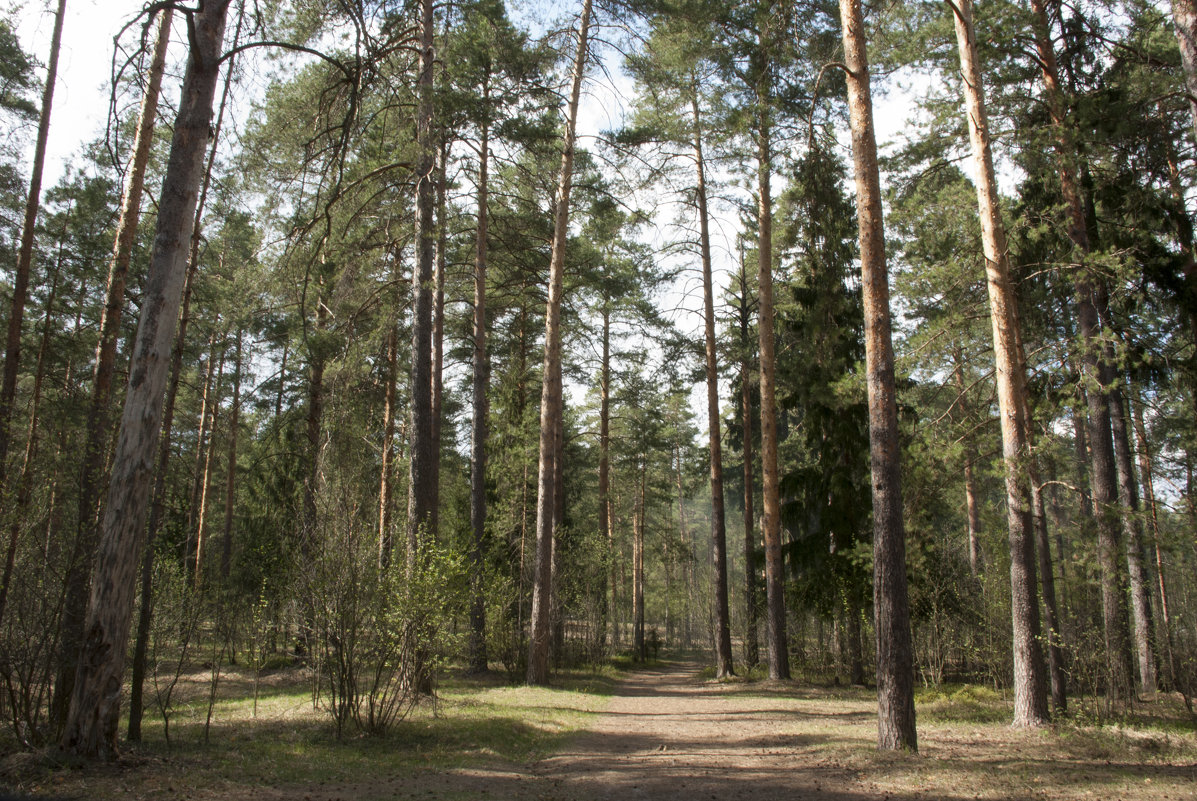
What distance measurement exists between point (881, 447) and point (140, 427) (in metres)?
6.73

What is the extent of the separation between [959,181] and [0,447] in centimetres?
1496

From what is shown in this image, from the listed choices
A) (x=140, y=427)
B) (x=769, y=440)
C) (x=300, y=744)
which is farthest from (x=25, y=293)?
(x=769, y=440)

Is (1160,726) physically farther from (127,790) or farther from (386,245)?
(386,245)

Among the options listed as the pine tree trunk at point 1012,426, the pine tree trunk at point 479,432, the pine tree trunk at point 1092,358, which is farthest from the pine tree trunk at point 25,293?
the pine tree trunk at point 1092,358

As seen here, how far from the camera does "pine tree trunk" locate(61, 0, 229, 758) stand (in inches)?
207

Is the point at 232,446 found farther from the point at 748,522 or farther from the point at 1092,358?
the point at 1092,358

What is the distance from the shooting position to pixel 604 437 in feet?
69.4

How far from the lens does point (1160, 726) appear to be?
8633 mm

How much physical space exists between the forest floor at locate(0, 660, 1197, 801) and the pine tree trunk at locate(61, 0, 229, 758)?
49cm

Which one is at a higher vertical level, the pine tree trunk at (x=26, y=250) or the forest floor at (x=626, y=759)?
the pine tree trunk at (x=26, y=250)

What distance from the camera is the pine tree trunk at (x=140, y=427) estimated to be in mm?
5258

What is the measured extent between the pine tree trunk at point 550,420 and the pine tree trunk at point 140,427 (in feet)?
24.0

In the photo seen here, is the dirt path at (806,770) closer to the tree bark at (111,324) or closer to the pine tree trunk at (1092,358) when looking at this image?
the pine tree trunk at (1092,358)

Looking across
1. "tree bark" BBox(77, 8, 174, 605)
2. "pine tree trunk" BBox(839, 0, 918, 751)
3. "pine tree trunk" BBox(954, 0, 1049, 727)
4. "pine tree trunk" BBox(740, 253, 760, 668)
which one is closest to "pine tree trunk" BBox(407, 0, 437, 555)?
"tree bark" BBox(77, 8, 174, 605)
